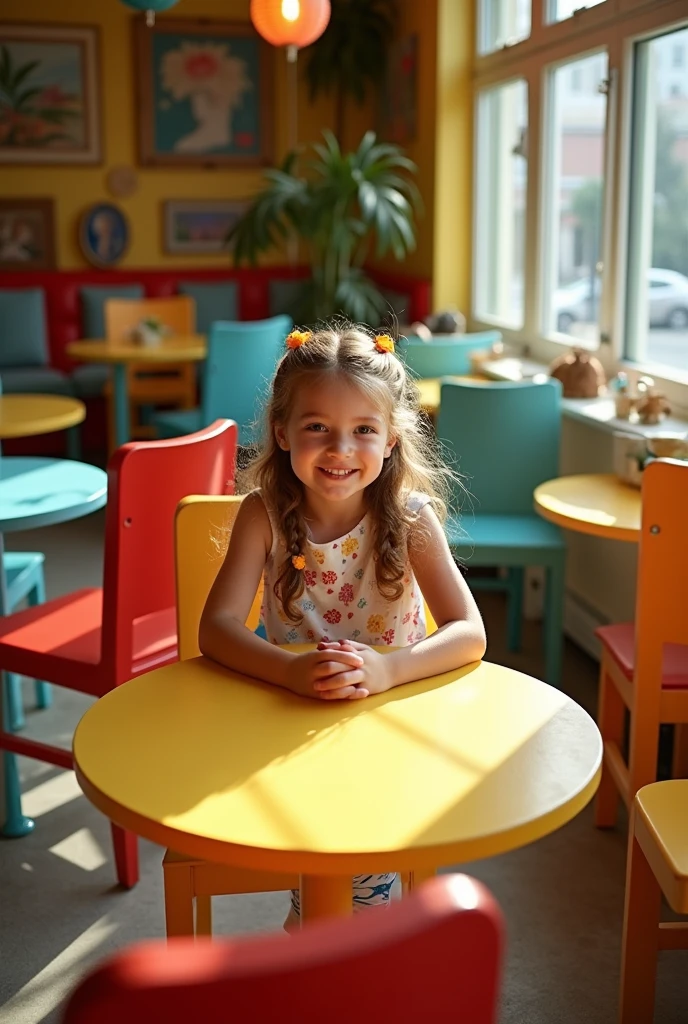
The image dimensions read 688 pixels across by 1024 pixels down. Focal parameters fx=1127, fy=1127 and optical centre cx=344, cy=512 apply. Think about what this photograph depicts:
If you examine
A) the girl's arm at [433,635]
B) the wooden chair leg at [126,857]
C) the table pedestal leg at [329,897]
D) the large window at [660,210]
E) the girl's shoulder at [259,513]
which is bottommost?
the wooden chair leg at [126,857]

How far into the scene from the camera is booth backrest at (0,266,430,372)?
6.98 m

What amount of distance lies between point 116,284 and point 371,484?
566cm

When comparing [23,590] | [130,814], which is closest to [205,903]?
[130,814]

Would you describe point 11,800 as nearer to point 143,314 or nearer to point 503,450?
point 503,450

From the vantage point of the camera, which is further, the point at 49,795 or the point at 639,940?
the point at 49,795

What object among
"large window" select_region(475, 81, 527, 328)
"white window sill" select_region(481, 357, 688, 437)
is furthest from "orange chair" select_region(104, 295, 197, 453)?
"white window sill" select_region(481, 357, 688, 437)

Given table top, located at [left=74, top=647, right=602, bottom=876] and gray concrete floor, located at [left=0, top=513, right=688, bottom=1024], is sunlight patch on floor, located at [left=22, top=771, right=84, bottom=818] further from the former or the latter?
table top, located at [left=74, top=647, right=602, bottom=876]

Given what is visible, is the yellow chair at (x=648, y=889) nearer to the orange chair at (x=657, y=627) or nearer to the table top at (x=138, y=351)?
the orange chair at (x=657, y=627)

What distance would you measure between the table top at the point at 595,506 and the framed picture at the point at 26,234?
492 centimetres

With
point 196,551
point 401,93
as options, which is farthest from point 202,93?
point 196,551

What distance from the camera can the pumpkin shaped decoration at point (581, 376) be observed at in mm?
3754

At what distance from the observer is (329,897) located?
1.24 metres

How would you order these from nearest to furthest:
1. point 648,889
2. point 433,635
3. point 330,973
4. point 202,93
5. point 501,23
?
point 330,973
point 433,635
point 648,889
point 501,23
point 202,93

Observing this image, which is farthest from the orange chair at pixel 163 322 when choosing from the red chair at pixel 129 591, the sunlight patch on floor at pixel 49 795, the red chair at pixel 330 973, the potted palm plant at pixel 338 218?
the red chair at pixel 330 973
